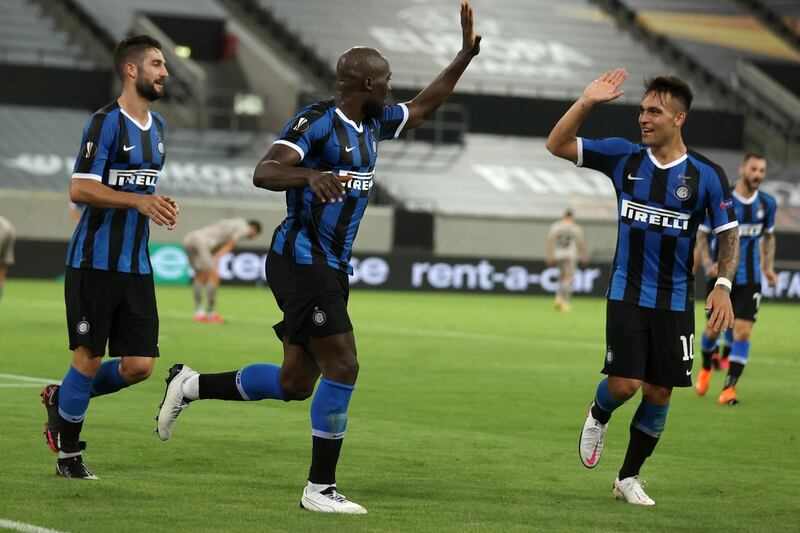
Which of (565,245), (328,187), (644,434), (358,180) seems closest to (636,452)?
(644,434)

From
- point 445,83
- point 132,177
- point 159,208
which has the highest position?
point 445,83

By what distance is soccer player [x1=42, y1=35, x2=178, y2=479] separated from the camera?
764 centimetres

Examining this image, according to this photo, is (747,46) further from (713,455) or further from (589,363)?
(713,455)

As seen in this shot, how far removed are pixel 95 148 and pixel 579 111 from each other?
8.21ft

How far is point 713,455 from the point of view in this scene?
955 centimetres

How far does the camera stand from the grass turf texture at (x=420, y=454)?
6.90 metres

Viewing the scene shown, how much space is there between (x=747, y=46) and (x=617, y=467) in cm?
3981

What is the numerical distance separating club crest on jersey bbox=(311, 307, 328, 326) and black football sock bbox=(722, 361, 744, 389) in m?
6.77

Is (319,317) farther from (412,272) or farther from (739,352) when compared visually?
(412,272)

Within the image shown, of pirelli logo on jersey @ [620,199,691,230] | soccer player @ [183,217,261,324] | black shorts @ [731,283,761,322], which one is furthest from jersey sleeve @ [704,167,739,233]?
soccer player @ [183,217,261,324]

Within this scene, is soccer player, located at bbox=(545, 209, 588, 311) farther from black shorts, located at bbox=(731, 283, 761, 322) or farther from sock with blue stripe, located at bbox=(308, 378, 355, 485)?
sock with blue stripe, located at bbox=(308, 378, 355, 485)

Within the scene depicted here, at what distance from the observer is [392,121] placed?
7.57 m

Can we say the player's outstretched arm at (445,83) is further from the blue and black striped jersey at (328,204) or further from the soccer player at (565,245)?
the soccer player at (565,245)

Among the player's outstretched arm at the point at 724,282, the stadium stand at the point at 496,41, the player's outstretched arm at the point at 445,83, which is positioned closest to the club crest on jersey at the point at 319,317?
the player's outstretched arm at the point at 445,83
